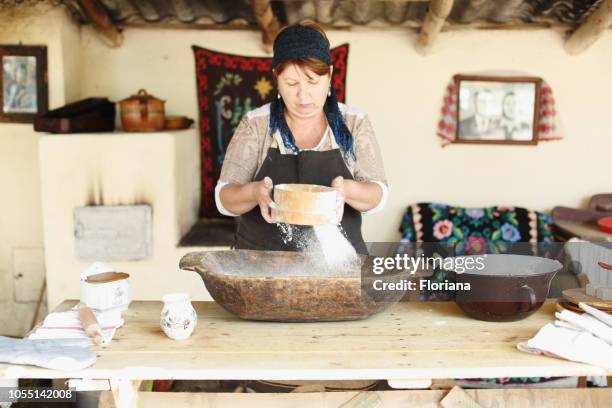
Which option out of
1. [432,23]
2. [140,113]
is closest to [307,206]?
[140,113]

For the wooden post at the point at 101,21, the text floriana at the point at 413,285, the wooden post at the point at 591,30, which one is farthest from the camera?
the wooden post at the point at 101,21

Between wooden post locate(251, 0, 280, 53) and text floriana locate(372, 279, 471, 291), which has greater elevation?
wooden post locate(251, 0, 280, 53)

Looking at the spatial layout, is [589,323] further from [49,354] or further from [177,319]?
[49,354]

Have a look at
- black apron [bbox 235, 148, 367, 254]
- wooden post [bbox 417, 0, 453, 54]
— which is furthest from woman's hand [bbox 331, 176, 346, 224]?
wooden post [bbox 417, 0, 453, 54]

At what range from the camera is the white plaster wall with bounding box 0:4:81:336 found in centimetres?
468

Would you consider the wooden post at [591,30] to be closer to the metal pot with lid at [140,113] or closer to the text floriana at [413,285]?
the text floriana at [413,285]

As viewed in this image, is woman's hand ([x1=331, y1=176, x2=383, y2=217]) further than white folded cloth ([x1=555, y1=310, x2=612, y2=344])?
Yes

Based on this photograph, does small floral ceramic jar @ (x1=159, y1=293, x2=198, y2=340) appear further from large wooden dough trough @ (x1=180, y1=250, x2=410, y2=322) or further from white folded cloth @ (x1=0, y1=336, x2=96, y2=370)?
white folded cloth @ (x1=0, y1=336, x2=96, y2=370)

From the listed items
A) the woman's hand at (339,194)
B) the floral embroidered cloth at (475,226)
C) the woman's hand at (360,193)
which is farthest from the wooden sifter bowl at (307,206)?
the floral embroidered cloth at (475,226)

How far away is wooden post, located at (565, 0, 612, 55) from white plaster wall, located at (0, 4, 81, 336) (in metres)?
3.83

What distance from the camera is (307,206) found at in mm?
2191

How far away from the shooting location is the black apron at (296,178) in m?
2.70

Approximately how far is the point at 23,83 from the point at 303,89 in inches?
122

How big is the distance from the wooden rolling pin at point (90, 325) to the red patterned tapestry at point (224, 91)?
3.04 m
